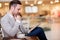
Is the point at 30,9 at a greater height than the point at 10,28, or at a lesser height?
lesser

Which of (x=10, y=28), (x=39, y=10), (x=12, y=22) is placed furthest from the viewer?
(x=39, y=10)

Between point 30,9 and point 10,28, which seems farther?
point 30,9

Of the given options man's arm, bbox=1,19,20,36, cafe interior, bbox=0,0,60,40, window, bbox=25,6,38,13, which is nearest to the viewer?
man's arm, bbox=1,19,20,36

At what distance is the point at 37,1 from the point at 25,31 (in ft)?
20.2

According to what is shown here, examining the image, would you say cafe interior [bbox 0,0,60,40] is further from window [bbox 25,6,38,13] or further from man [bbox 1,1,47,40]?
man [bbox 1,1,47,40]

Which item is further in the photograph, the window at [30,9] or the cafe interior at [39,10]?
the window at [30,9]

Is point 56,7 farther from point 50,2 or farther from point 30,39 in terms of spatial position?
point 30,39

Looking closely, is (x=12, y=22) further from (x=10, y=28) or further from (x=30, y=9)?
(x=30, y=9)

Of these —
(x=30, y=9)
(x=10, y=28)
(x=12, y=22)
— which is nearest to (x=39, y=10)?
(x=30, y=9)

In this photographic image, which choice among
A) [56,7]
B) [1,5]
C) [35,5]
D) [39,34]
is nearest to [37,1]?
[35,5]

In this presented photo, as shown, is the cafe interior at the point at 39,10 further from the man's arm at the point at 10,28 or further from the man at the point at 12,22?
the man's arm at the point at 10,28

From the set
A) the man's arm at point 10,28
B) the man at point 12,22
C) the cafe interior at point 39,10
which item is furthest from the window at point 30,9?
the man's arm at point 10,28

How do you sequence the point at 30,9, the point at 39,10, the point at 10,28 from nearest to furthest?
the point at 10,28, the point at 30,9, the point at 39,10

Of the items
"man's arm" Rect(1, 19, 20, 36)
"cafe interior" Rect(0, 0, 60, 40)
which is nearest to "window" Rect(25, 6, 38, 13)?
"cafe interior" Rect(0, 0, 60, 40)
